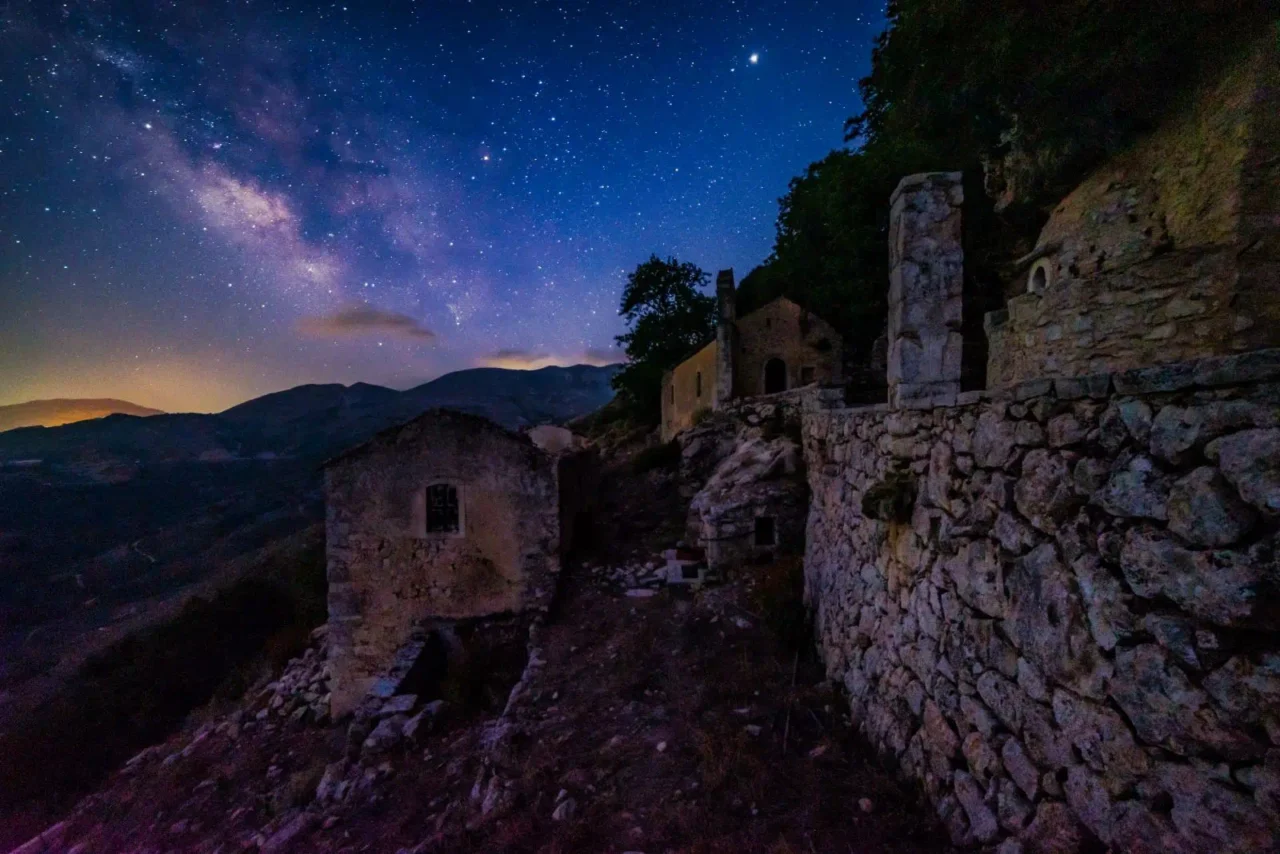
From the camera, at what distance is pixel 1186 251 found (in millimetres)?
5863

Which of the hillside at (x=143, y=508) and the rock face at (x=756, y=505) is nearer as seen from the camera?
the rock face at (x=756, y=505)

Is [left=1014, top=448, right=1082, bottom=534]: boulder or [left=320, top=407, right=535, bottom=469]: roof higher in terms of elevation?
[left=320, top=407, right=535, bottom=469]: roof

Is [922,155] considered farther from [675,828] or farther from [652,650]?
[675,828]

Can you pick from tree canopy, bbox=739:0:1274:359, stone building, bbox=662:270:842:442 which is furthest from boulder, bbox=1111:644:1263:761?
stone building, bbox=662:270:842:442

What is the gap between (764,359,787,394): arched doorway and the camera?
Result: 2177cm

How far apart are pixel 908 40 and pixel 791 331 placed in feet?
36.9

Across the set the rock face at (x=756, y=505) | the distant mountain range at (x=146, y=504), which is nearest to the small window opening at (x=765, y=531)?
the rock face at (x=756, y=505)

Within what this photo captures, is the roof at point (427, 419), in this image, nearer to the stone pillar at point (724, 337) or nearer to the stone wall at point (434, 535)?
the stone wall at point (434, 535)

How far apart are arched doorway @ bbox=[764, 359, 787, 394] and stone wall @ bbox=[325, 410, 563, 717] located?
14.0 meters

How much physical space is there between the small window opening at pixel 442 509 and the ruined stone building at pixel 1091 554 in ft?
25.5

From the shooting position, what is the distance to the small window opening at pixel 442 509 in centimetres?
1062

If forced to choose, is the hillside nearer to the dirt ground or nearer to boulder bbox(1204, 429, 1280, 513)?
the dirt ground

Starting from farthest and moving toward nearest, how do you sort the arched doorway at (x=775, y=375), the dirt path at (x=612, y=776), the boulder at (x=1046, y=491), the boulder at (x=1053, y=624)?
the arched doorway at (x=775, y=375)
the dirt path at (x=612, y=776)
the boulder at (x=1046, y=491)
the boulder at (x=1053, y=624)

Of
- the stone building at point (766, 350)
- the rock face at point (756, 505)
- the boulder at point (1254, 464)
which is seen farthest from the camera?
A: the stone building at point (766, 350)
